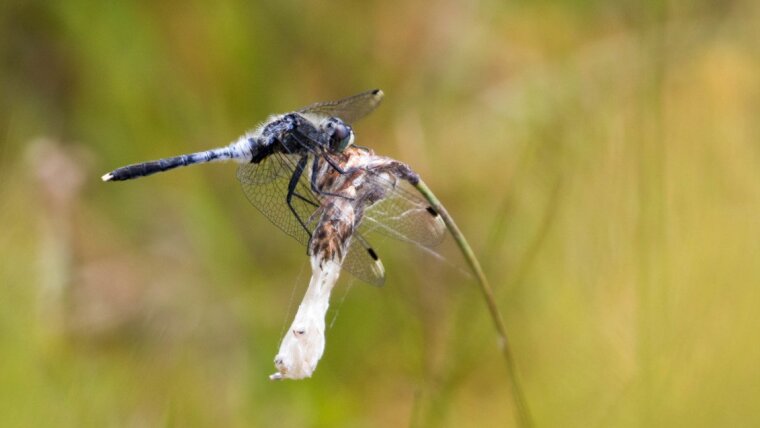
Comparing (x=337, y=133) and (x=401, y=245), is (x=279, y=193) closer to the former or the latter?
(x=337, y=133)

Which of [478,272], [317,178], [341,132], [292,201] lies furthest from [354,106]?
[478,272]

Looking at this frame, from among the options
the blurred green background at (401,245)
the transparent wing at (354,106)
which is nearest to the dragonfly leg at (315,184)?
the blurred green background at (401,245)

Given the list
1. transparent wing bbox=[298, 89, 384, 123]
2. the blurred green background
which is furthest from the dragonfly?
the blurred green background

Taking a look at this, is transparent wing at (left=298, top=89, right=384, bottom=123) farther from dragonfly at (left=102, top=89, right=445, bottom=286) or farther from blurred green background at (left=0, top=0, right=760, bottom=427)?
blurred green background at (left=0, top=0, right=760, bottom=427)

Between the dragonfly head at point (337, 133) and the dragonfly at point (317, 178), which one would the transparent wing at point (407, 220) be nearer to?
the dragonfly at point (317, 178)

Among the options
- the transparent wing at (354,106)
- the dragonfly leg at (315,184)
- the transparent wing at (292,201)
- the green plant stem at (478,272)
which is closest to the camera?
the green plant stem at (478,272)

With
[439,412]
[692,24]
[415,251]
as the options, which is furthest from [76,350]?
[692,24]

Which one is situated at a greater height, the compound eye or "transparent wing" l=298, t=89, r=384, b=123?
"transparent wing" l=298, t=89, r=384, b=123
